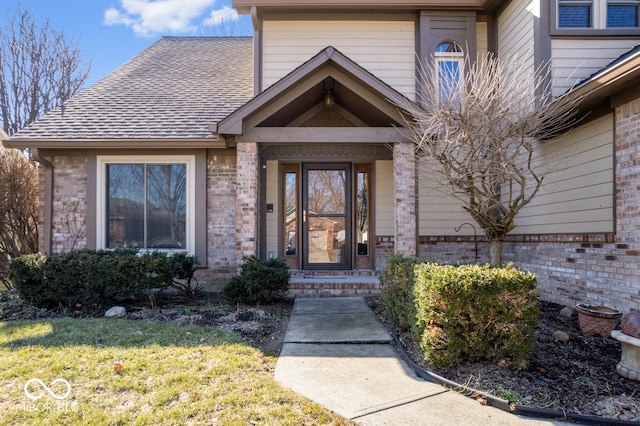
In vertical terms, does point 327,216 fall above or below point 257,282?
above

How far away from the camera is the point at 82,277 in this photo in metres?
6.01

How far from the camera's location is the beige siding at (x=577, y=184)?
566 centimetres

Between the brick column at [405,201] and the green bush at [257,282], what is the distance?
214 centimetres

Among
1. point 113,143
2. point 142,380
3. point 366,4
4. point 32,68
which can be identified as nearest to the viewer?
point 142,380

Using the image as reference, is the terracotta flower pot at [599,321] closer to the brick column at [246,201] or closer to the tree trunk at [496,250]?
the tree trunk at [496,250]

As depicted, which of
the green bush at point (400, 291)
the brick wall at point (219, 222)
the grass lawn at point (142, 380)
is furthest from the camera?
the brick wall at point (219, 222)

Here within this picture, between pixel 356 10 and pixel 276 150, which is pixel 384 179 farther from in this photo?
pixel 356 10

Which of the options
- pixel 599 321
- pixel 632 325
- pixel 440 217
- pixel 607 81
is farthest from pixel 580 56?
pixel 632 325

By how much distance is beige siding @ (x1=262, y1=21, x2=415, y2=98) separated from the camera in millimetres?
8617

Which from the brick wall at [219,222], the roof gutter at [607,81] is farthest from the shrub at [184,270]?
Answer: the roof gutter at [607,81]

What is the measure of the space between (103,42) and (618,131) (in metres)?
21.6

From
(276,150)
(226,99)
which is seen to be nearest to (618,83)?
(276,150)

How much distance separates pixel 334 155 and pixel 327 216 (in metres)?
1.33

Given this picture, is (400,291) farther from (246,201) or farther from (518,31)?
Result: (518,31)
